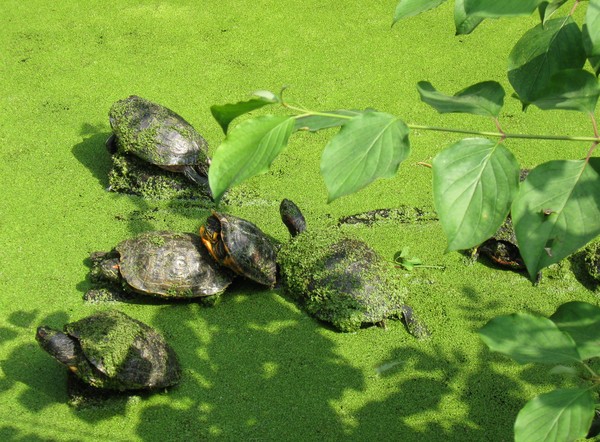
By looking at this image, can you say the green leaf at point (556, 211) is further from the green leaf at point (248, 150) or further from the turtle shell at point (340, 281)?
the turtle shell at point (340, 281)

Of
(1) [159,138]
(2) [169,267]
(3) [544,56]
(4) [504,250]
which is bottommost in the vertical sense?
(2) [169,267]

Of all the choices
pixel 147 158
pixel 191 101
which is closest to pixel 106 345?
pixel 147 158

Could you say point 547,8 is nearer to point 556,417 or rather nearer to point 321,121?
point 321,121

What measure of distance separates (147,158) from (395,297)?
5.48ft

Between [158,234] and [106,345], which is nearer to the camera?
[106,345]

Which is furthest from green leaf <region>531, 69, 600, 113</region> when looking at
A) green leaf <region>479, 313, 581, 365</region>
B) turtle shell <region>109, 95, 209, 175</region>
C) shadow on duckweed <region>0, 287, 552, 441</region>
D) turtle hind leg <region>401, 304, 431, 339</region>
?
turtle shell <region>109, 95, 209, 175</region>

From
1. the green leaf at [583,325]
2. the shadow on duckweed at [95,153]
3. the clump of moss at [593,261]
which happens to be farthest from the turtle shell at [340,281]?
the green leaf at [583,325]

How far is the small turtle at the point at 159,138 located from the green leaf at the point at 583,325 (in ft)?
10.9

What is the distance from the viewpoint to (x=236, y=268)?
3.57 meters

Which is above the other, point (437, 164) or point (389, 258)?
point (437, 164)

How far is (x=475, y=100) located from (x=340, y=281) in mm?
2465

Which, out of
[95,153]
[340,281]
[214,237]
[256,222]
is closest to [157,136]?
[95,153]

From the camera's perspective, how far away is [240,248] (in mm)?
3566

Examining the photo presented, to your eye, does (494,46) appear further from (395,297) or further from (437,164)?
(437,164)
